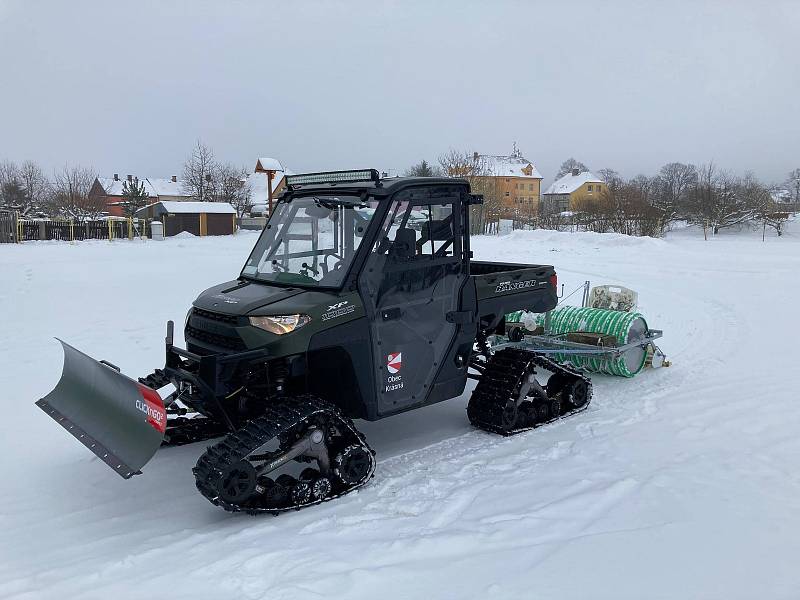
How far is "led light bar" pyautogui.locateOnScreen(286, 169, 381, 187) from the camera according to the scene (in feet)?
17.9

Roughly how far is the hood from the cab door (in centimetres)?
67

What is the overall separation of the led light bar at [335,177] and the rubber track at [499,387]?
2339 millimetres

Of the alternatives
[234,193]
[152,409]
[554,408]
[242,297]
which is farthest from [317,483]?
[234,193]

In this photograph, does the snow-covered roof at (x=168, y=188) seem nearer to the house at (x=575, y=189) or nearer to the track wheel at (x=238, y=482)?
the house at (x=575, y=189)

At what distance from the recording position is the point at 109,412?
4.74 meters

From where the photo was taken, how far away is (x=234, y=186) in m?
56.8

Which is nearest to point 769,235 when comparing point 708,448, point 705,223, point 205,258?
point 705,223

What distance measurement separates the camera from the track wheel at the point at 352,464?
4789mm

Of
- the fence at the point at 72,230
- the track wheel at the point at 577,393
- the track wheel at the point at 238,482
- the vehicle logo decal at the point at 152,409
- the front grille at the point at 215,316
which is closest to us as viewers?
the track wheel at the point at 238,482

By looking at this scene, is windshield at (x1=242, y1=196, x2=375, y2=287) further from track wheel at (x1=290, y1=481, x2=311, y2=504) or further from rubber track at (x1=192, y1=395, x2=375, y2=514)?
track wheel at (x1=290, y1=481, x2=311, y2=504)

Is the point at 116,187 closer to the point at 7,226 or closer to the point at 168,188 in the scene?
the point at 168,188

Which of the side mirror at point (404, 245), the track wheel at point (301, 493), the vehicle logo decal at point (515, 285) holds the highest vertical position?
the side mirror at point (404, 245)

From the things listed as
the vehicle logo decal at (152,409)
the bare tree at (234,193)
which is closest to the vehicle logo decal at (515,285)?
the vehicle logo decal at (152,409)

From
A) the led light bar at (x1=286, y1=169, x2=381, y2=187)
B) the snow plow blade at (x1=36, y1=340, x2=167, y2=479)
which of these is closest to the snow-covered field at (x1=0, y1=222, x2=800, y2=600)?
the snow plow blade at (x1=36, y1=340, x2=167, y2=479)
